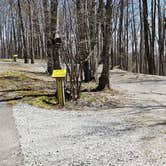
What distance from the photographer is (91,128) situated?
342 inches

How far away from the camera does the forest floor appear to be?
6426 millimetres

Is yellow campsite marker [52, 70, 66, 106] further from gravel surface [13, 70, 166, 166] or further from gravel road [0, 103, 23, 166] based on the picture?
gravel road [0, 103, 23, 166]

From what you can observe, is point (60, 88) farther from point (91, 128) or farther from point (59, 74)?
point (91, 128)

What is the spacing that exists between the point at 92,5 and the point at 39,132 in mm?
8804

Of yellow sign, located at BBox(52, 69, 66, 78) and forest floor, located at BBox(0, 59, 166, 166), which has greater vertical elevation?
yellow sign, located at BBox(52, 69, 66, 78)

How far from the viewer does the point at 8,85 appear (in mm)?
14969

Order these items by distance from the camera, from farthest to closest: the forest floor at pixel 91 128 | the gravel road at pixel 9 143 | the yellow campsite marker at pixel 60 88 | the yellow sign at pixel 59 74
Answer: the yellow campsite marker at pixel 60 88 < the yellow sign at pixel 59 74 < the forest floor at pixel 91 128 < the gravel road at pixel 9 143

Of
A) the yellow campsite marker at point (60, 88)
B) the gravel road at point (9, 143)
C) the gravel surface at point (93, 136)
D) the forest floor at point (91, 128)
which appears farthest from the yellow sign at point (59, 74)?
the gravel road at point (9, 143)

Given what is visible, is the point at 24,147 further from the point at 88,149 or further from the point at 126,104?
the point at 126,104

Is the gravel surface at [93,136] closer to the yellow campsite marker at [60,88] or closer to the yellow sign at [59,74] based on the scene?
the yellow campsite marker at [60,88]

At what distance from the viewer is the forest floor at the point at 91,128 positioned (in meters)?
6.43

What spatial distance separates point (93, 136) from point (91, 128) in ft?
2.61

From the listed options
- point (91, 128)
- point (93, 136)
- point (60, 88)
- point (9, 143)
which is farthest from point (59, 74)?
point (9, 143)

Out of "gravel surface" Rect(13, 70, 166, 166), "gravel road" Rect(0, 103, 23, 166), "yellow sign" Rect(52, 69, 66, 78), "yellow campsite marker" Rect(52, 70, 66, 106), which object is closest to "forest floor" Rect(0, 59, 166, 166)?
"gravel surface" Rect(13, 70, 166, 166)
